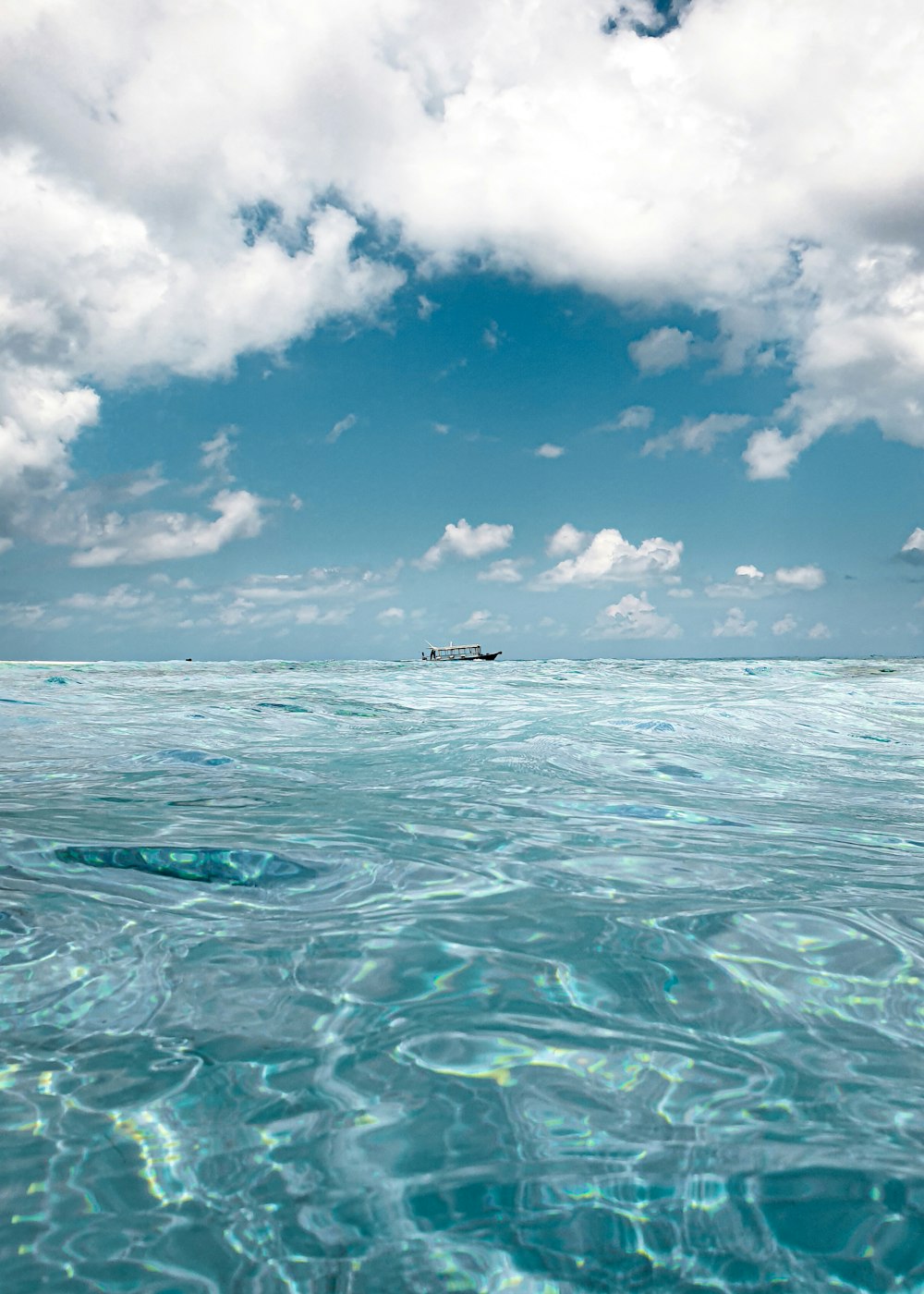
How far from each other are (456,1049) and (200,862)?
1891mm

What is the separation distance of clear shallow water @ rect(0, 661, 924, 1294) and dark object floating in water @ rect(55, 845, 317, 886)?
0.06 feet

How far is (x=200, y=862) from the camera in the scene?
11.1 ft

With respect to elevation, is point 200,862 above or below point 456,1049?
above

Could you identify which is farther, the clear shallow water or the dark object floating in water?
the dark object floating in water

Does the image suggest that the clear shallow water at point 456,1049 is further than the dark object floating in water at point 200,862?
No

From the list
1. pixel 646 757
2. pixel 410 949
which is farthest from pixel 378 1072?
pixel 646 757

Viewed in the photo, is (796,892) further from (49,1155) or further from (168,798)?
(168,798)

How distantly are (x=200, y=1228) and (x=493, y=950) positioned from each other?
1281mm

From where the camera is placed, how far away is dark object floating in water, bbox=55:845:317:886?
3.23 metres

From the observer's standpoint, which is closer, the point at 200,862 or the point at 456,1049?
the point at 456,1049

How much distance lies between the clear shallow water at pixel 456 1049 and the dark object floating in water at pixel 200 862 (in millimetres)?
20

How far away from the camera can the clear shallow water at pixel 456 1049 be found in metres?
1.34

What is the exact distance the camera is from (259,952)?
8.07 ft

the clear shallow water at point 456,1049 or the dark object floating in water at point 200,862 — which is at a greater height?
the dark object floating in water at point 200,862
